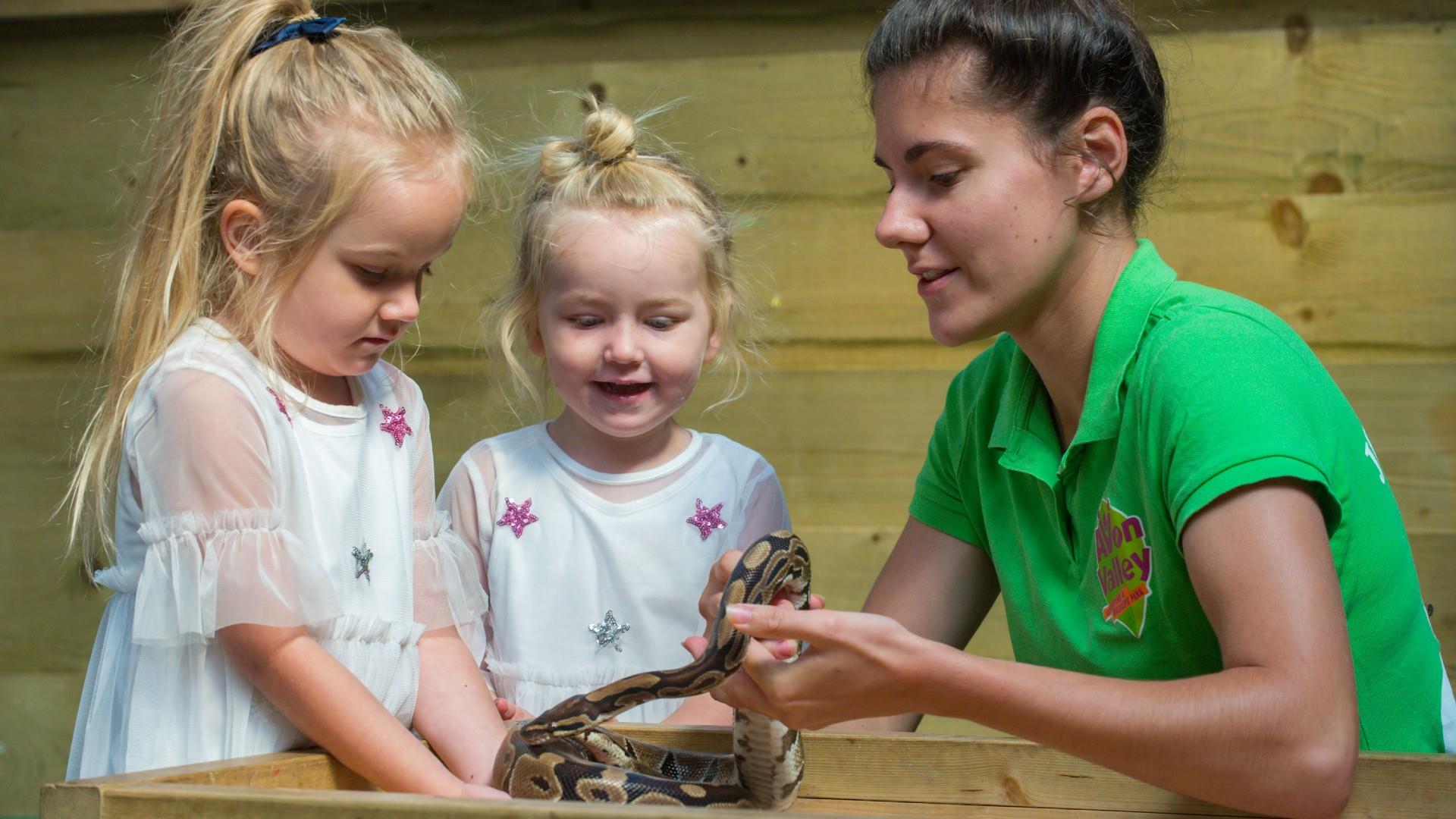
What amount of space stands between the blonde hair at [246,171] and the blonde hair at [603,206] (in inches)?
15.8

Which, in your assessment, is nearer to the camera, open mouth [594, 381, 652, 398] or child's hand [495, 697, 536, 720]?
child's hand [495, 697, 536, 720]

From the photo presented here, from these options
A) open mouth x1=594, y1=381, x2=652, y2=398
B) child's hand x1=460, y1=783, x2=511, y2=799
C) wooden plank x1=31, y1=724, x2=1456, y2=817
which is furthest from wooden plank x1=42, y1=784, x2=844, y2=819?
open mouth x1=594, y1=381, x2=652, y2=398

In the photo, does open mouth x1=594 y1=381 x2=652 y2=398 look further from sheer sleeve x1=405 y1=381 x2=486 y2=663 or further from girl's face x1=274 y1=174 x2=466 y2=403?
girl's face x1=274 y1=174 x2=466 y2=403

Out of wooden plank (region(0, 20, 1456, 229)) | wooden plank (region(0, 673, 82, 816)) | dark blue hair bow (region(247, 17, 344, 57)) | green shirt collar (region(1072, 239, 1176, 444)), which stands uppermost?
wooden plank (region(0, 20, 1456, 229))

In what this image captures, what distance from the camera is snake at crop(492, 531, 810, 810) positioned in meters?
1.54

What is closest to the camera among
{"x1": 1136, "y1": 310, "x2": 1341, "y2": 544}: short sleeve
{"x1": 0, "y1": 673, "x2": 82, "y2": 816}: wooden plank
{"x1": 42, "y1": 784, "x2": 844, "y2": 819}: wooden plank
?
{"x1": 42, "y1": 784, "x2": 844, "y2": 819}: wooden plank

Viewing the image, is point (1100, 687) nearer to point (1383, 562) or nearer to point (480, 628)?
point (1383, 562)

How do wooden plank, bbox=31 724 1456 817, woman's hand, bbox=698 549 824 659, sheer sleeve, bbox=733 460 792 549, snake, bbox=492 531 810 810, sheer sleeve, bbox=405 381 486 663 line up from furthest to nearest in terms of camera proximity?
sheer sleeve, bbox=733 460 792 549 < sheer sleeve, bbox=405 381 486 663 < woman's hand, bbox=698 549 824 659 < snake, bbox=492 531 810 810 < wooden plank, bbox=31 724 1456 817

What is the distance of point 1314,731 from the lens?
1.33 metres

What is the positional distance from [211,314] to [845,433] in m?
1.50

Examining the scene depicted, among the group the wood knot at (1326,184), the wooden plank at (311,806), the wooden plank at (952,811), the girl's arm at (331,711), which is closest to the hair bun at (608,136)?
the girl's arm at (331,711)

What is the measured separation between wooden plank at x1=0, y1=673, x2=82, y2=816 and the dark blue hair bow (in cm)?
194

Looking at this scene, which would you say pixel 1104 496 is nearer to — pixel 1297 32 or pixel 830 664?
pixel 830 664

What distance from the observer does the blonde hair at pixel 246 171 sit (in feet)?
5.90
